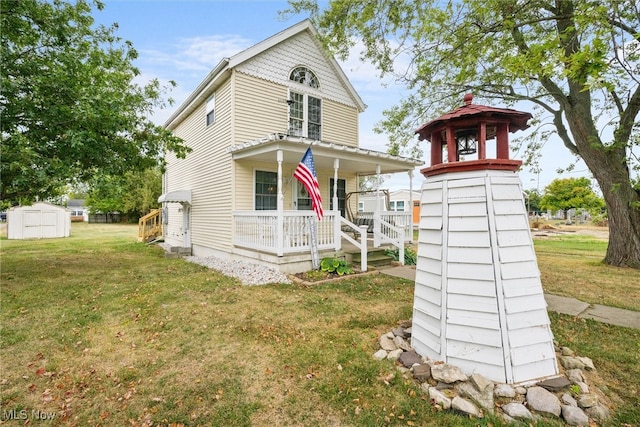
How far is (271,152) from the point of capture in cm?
793

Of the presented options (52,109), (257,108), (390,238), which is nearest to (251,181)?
(257,108)

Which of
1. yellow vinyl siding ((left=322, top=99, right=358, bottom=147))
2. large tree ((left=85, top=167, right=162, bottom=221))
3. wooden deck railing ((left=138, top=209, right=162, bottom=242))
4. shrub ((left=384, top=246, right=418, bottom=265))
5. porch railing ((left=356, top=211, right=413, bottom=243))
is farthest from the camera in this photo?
large tree ((left=85, top=167, right=162, bottom=221))

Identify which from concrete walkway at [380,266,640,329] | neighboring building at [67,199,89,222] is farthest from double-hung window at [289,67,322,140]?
neighboring building at [67,199,89,222]

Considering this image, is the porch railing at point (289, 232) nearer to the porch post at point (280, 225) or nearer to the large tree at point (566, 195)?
the porch post at point (280, 225)

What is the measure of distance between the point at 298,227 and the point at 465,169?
520cm

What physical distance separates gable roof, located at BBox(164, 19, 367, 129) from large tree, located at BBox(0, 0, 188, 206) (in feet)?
8.28

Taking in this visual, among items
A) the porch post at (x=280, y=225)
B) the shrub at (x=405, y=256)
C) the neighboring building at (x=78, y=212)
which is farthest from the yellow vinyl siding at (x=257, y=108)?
the neighboring building at (x=78, y=212)

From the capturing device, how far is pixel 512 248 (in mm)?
2703

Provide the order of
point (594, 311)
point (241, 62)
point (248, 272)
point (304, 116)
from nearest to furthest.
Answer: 1. point (594, 311)
2. point (248, 272)
3. point (241, 62)
4. point (304, 116)

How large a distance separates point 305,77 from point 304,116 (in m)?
1.46

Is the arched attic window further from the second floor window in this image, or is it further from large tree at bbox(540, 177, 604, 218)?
large tree at bbox(540, 177, 604, 218)

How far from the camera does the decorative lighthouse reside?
103 inches

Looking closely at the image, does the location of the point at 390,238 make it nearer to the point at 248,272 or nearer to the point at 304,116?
the point at 248,272

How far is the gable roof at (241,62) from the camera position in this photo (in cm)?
860
